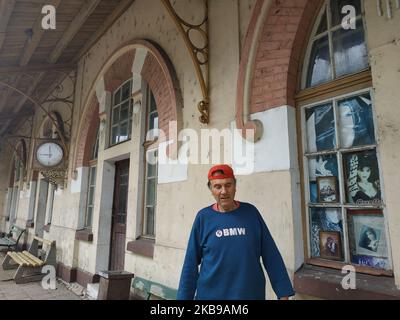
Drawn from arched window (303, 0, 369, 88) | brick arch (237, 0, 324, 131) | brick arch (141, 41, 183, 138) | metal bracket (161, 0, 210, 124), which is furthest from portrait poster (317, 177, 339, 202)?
brick arch (141, 41, 183, 138)

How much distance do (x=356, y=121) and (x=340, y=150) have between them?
0.23m

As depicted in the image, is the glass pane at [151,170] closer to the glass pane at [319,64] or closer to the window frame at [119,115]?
the window frame at [119,115]

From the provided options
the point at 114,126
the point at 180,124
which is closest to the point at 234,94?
the point at 180,124

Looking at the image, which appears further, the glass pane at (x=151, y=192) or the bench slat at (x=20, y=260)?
the bench slat at (x=20, y=260)

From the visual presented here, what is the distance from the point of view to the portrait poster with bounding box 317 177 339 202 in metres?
2.34

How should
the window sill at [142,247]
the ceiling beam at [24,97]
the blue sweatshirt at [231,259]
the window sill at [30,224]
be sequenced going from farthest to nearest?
the window sill at [30,224]
the ceiling beam at [24,97]
the window sill at [142,247]
the blue sweatshirt at [231,259]

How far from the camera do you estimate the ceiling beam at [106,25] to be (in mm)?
5398

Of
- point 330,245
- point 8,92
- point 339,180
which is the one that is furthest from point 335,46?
point 8,92

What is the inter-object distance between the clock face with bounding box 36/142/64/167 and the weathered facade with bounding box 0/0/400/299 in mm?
1722

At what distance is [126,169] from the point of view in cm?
539

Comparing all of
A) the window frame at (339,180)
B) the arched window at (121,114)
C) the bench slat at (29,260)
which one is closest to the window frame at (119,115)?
the arched window at (121,114)

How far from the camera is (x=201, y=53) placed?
3461mm

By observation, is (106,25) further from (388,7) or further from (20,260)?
(388,7)

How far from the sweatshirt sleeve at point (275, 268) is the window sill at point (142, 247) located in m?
2.24
